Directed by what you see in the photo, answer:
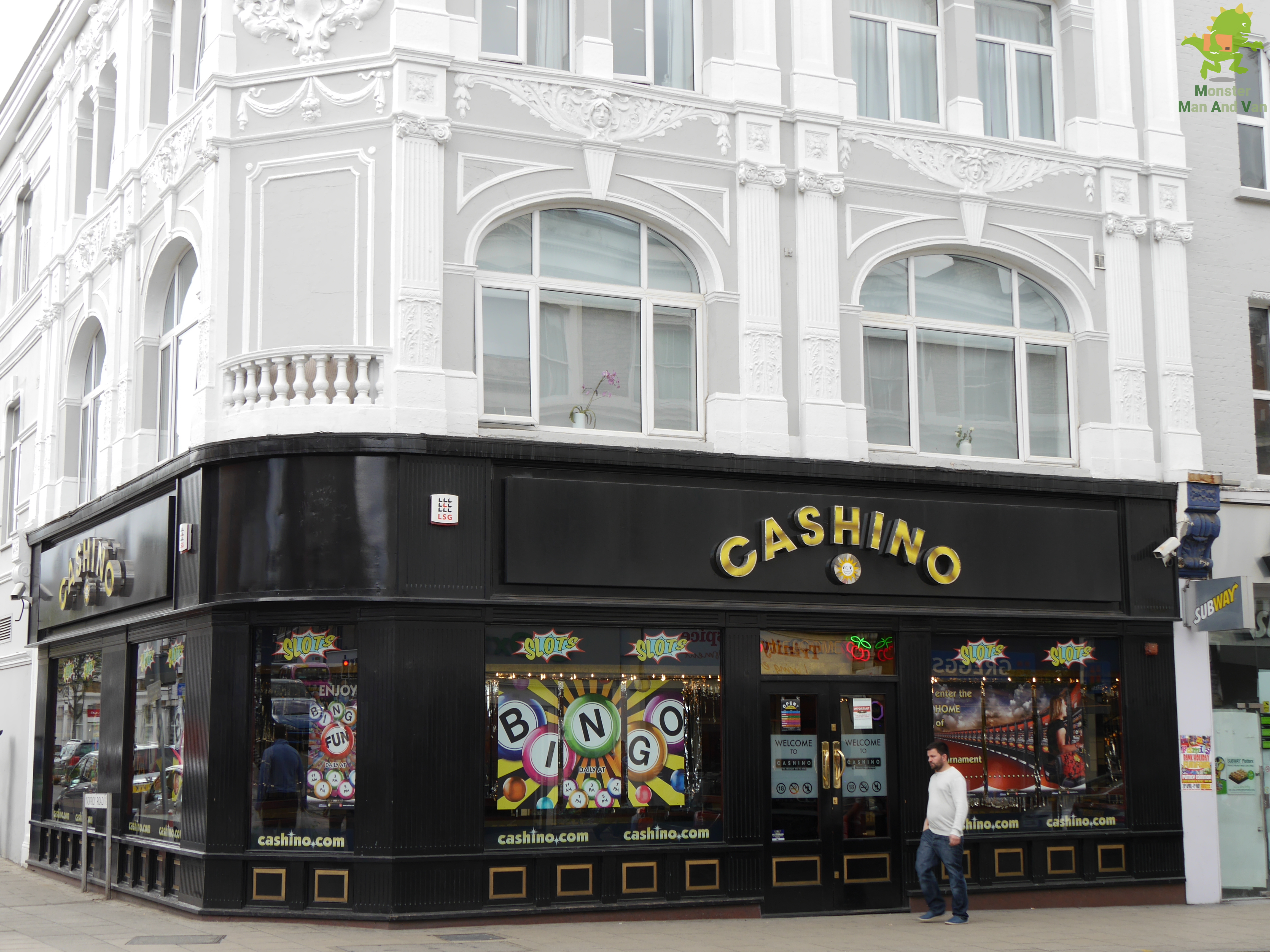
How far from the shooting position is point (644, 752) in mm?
14383

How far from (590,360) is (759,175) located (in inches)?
109

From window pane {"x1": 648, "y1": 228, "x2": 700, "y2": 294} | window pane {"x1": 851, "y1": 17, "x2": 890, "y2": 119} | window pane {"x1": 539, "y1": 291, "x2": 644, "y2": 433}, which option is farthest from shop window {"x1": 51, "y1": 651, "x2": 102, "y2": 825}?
window pane {"x1": 851, "y1": 17, "x2": 890, "y2": 119}

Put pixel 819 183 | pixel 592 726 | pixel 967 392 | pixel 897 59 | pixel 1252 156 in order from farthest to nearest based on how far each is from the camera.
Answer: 1. pixel 1252 156
2. pixel 897 59
3. pixel 967 392
4. pixel 819 183
5. pixel 592 726

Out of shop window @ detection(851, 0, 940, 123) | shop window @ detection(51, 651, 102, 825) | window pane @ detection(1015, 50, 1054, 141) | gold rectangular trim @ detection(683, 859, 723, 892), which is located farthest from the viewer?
shop window @ detection(51, 651, 102, 825)

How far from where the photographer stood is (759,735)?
1464 centimetres

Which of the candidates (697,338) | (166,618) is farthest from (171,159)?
(697,338)

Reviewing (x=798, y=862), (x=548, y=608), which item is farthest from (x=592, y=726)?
(x=798, y=862)

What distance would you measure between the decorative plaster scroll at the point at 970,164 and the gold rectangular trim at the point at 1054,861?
7.52 meters

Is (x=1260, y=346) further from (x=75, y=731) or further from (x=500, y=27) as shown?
(x=75, y=731)

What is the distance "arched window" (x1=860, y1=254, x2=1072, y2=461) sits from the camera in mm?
16438

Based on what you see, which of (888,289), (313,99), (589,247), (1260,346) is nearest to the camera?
(313,99)

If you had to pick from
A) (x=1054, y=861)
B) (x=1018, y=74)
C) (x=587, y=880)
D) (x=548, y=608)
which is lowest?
(x=1054, y=861)

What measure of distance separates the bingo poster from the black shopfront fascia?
0.46 meters

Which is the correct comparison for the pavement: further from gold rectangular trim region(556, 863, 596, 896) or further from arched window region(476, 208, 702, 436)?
arched window region(476, 208, 702, 436)
